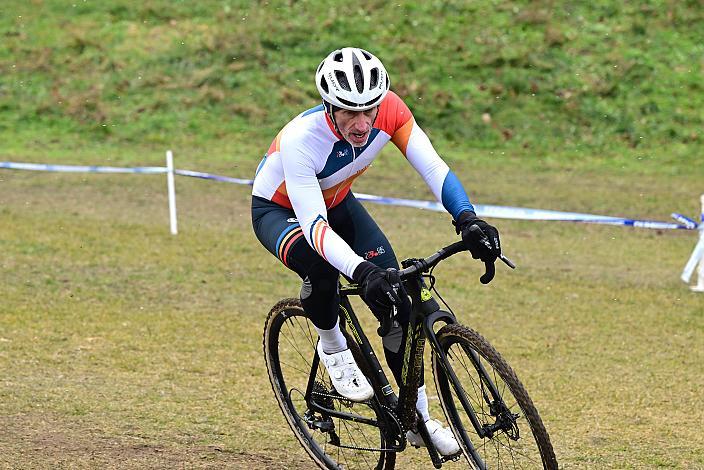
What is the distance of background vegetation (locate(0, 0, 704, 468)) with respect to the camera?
725cm

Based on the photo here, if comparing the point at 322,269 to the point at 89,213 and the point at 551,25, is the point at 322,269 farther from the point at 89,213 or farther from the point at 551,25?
the point at 551,25

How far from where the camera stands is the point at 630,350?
30.3 ft

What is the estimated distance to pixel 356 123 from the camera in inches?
206

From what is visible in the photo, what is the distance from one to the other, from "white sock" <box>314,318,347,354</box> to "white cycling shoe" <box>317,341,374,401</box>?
0.03m

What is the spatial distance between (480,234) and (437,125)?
1859 centimetres

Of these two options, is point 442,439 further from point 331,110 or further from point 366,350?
point 331,110

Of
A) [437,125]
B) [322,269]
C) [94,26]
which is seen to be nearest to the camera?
[322,269]

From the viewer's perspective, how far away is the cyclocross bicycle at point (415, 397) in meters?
4.81

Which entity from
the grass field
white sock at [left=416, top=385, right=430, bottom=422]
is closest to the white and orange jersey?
white sock at [left=416, top=385, right=430, bottom=422]

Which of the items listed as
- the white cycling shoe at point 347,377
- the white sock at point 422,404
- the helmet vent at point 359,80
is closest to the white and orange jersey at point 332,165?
the helmet vent at point 359,80

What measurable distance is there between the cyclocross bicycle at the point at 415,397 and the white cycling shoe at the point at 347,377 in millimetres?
75

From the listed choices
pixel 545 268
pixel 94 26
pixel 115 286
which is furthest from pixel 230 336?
pixel 94 26

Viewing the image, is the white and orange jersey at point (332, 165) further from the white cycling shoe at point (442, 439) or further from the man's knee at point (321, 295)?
the white cycling shoe at point (442, 439)

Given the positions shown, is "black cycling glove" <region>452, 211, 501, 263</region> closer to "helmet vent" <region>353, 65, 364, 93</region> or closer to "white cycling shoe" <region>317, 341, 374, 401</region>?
"helmet vent" <region>353, 65, 364, 93</region>
